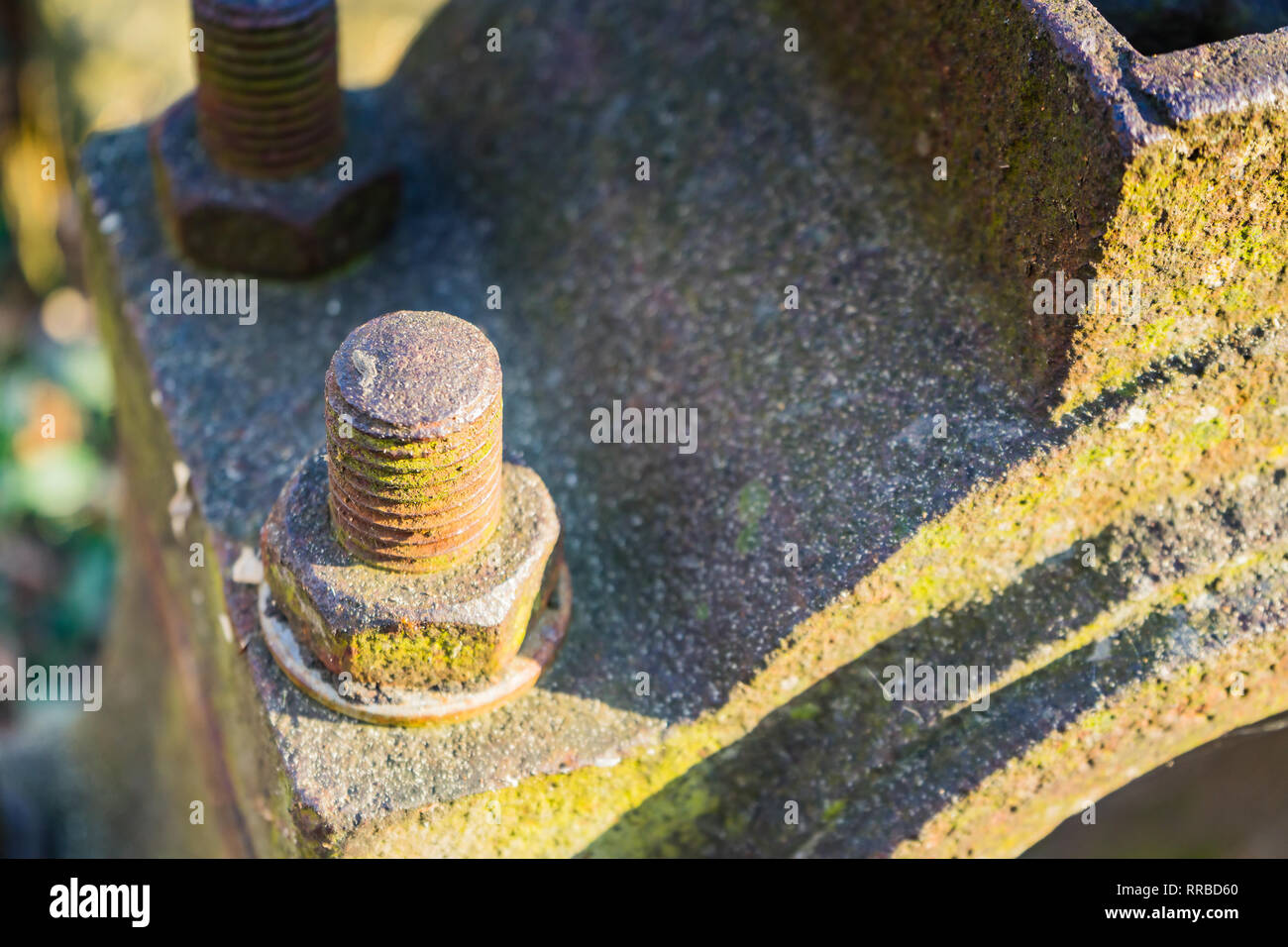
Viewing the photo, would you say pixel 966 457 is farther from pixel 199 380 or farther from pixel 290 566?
pixel 199 380

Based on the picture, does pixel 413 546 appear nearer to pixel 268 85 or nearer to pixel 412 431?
pixel 412 431

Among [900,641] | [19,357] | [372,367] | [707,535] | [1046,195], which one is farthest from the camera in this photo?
[19,357]

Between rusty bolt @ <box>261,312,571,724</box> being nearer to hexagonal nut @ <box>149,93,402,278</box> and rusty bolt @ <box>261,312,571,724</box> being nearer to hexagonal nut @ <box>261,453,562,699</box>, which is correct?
hexagonal nut @ <box>261,453,562,699</box>

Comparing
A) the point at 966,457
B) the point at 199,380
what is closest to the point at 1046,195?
the point at 966,457

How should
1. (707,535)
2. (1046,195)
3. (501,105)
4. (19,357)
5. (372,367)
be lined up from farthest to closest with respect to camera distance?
(19,357)
(501,105)
(707,535)
(1046,195)
(372,367)

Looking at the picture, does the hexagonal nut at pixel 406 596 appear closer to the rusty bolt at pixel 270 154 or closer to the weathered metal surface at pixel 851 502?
the weathered metal surface at pixel 851 502
